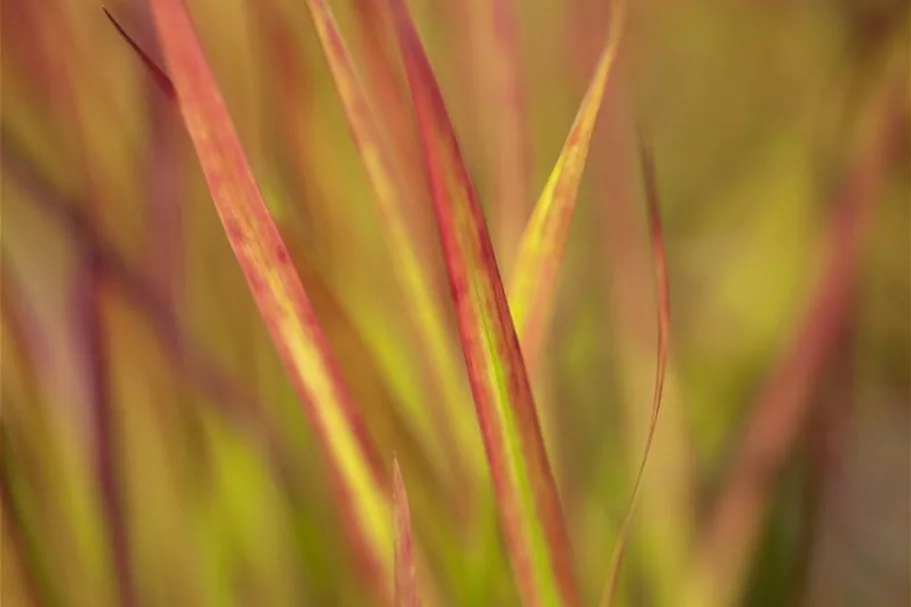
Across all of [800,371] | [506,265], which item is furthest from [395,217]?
[800,371]

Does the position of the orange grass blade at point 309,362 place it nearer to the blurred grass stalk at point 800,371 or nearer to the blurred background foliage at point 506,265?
the blurred background foliage at point 506,265

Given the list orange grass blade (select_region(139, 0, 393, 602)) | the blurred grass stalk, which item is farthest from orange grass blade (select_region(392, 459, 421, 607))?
the blurred grass stalk

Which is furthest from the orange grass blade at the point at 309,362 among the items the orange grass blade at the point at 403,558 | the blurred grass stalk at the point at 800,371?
the blurred grass stalk at the point at 800,371

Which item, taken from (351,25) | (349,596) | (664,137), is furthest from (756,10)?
(349,596)

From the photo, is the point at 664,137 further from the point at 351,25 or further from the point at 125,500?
the point at 125,500

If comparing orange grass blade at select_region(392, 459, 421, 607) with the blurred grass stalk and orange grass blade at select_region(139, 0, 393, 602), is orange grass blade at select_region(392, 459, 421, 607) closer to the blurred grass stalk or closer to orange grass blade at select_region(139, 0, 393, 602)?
orange grass blade at select_region(139, 0, 393, 602)

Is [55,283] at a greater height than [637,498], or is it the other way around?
[55,283]

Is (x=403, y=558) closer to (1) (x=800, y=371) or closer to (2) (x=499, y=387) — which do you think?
(2) (x=499, y=387)
